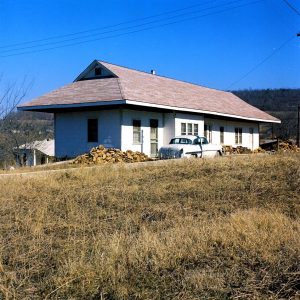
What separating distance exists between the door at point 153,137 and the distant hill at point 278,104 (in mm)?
43152

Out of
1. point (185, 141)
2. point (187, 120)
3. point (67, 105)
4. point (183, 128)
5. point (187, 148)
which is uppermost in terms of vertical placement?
point (67, 105)

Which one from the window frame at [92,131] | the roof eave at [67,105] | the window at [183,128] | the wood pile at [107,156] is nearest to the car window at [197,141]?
the window at [183,128]

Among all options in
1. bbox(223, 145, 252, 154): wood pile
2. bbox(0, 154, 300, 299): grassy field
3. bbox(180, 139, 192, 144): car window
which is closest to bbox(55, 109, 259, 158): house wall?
bbox(180, 139, 192, 144): car window

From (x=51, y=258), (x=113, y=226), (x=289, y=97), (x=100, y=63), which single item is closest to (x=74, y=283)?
(x=51, y=258)

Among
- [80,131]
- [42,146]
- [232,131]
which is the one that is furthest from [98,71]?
[42,146]

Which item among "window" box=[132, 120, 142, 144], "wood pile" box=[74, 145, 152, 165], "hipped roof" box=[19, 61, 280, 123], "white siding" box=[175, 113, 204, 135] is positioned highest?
"hipped roof" box=[19, 61, 280, 123]

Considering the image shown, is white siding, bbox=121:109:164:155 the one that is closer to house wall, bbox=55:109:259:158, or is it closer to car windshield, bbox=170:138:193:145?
house wall, bbox=55:109:259:158

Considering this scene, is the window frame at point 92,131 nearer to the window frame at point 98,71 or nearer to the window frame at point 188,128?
the window frame at point 98,71

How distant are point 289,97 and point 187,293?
11191 centimetres

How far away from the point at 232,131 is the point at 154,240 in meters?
33.1

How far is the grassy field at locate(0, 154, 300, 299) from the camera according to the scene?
4590 millimetres

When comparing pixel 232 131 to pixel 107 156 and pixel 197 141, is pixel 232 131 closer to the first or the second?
pixel 197 141

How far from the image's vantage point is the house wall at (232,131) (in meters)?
35.4

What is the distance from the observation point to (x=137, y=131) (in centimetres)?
2641
